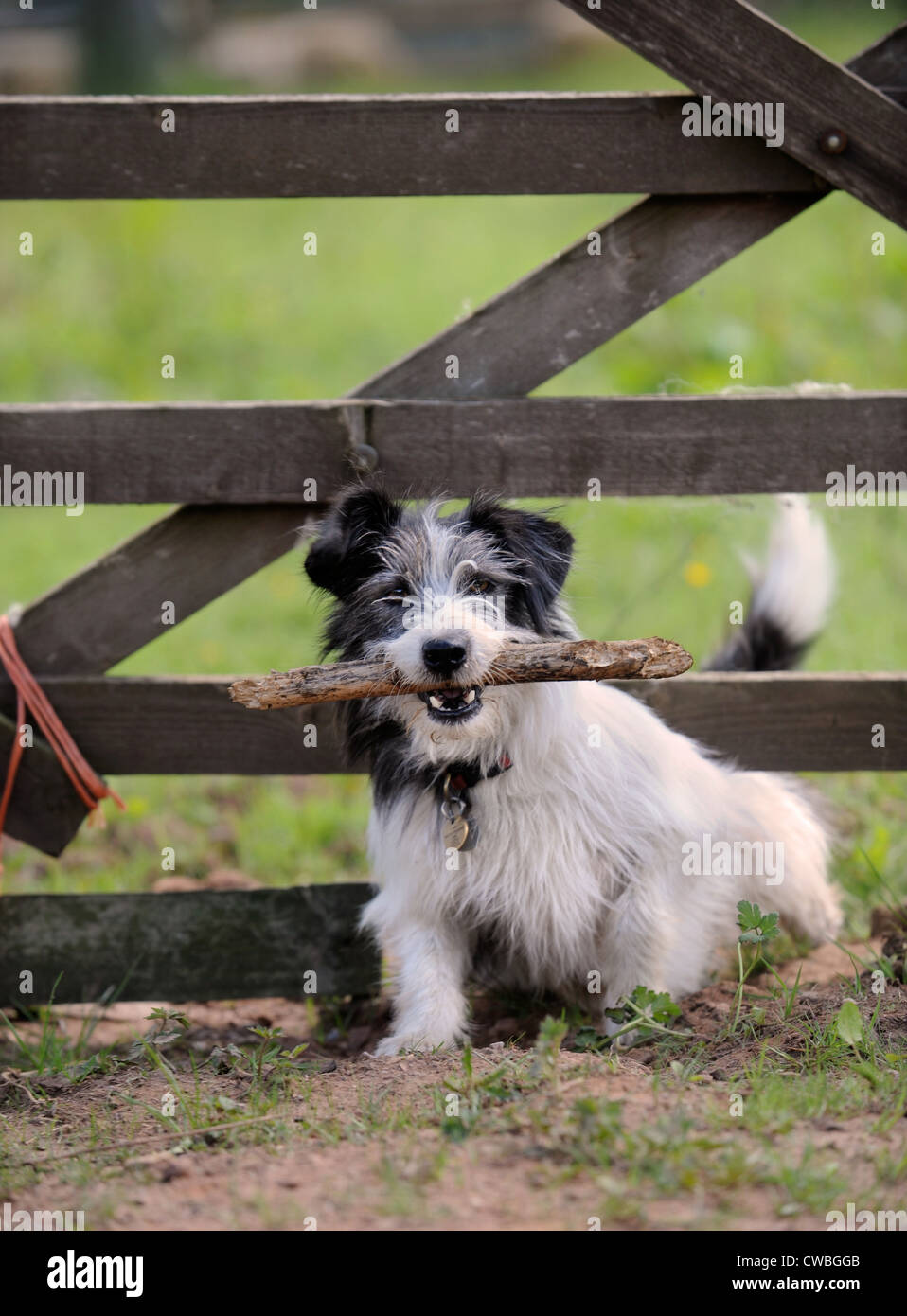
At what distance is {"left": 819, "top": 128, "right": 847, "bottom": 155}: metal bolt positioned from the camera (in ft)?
10.7

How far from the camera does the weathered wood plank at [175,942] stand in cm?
397

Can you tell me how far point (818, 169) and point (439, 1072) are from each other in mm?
2291

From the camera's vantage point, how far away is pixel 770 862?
13.1 feet

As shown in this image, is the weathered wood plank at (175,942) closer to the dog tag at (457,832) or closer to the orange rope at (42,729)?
the orange rope at (42,729)

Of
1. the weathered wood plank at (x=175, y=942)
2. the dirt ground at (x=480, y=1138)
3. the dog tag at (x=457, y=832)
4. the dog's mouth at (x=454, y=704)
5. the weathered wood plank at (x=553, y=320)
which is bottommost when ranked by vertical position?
the dirt ground at (x=480, y=1138)

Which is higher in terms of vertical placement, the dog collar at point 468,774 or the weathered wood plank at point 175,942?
the dog collar at point 468,774

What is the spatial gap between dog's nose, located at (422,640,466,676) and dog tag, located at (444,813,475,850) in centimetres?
51

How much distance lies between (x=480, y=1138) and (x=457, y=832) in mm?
972

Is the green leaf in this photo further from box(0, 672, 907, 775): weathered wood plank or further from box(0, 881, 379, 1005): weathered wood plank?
box(0, 881, 379, 1005): weathered wood plank

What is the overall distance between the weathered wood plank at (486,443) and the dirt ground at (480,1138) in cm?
136

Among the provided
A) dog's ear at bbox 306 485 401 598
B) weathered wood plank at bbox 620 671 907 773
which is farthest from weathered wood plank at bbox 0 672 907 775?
dog's ear at bbox 306 485 401 598

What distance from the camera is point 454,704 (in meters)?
3.19

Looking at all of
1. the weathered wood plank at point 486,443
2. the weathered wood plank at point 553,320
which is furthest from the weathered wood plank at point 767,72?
the weathered wood plank at point 486,443
